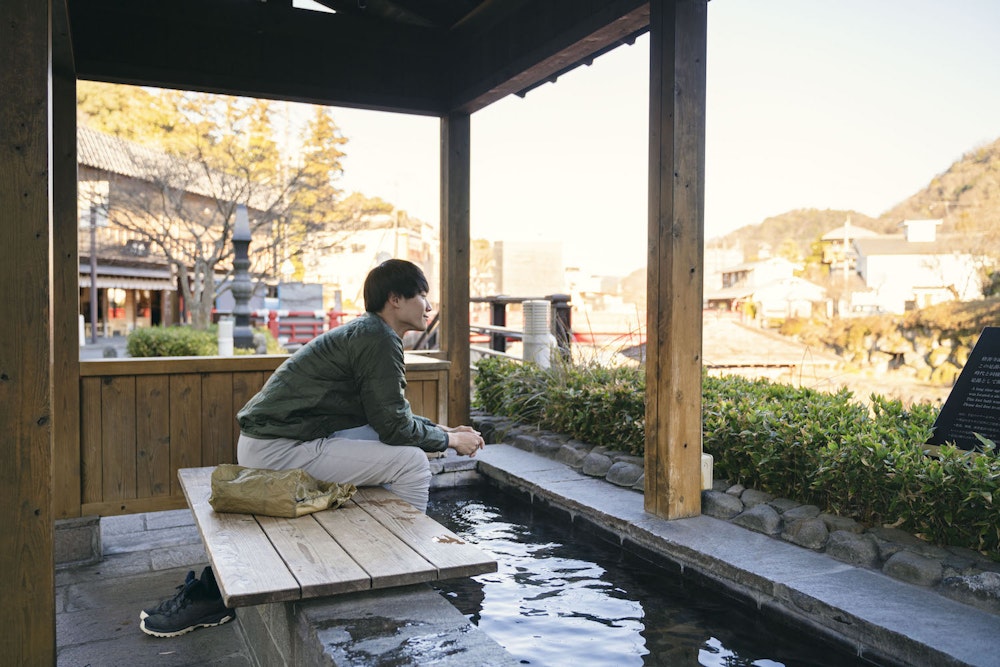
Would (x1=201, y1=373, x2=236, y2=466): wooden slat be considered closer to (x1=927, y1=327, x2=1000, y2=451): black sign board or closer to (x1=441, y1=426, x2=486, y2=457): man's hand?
(x1=441, y1=426, x2=486, y2=457): man's hand

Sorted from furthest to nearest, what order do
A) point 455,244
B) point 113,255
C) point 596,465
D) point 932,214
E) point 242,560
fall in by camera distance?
point 932,214 < point 113,255 < point 455,244 < point 596,465 < point 242,560

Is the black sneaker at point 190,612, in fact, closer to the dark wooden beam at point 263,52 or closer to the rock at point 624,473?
the rock at point 624,473

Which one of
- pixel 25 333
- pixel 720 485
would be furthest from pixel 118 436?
pixel 720 485

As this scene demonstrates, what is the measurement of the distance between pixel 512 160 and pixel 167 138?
53603mm

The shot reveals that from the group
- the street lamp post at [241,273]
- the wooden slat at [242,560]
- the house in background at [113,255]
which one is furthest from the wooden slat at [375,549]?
the street lamp post at [241,273]

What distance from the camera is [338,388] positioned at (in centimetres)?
316

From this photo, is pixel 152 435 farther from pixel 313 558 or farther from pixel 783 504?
pixel 783 504

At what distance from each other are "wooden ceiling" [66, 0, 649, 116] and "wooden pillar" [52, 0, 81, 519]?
0.34 meters

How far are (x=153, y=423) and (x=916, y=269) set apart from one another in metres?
39.4

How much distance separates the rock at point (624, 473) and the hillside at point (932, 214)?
3550 cm

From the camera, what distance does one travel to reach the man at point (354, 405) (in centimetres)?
308

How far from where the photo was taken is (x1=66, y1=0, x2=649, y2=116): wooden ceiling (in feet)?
14.5

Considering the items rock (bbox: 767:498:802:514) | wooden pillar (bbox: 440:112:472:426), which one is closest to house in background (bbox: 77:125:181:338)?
wooden pillar (bbox: 440:112:472:426)

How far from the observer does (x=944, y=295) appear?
34688 millimetres
